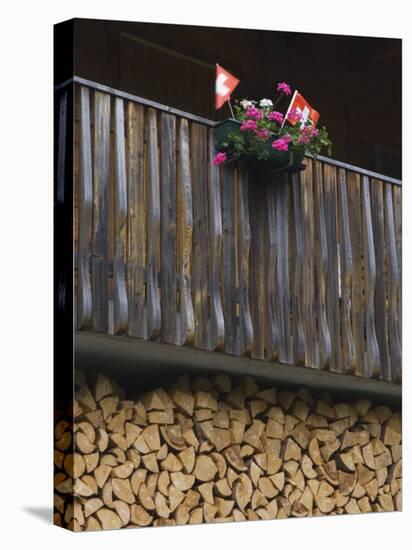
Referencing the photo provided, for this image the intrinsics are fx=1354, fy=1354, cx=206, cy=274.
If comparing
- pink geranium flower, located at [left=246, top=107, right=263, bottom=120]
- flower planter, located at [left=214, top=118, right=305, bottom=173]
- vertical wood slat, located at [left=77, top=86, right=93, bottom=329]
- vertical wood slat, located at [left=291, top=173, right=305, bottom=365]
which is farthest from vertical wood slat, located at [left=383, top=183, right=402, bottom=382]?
vertical wood slat, located at [left=77, top=86, right=93, bottom=329]

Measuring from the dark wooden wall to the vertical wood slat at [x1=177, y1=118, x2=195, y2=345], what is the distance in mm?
288

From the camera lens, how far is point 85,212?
846 cm

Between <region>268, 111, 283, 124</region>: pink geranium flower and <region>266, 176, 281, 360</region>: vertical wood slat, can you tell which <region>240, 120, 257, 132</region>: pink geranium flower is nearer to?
<region>268, 111, 283, 124</region>: pink geranium flower

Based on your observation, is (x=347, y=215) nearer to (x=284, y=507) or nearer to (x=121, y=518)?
(x=284, y=507)

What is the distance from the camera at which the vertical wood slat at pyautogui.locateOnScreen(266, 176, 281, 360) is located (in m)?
9.23

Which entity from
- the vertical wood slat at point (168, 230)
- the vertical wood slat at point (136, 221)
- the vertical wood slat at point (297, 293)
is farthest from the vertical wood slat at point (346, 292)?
the vertical wood slat at point (136, 221)

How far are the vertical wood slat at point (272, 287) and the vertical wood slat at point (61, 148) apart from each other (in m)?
1.52

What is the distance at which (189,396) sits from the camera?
8922mm

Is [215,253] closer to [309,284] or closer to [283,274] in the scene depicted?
[283,274]

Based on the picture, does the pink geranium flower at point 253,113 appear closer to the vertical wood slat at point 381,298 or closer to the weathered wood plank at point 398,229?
the vertical wood slat at point 381,298

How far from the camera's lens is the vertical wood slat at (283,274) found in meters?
9.28

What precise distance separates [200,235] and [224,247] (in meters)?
0.20

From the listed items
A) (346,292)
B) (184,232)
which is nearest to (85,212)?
(184,232)

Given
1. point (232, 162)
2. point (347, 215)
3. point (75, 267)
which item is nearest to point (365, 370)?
point (347, 215)
